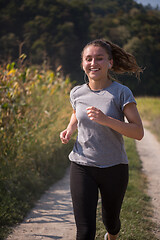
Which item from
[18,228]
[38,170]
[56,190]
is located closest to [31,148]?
[38,170]

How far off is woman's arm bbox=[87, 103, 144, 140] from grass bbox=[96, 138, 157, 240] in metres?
1.37

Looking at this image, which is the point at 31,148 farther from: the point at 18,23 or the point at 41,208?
the point at 18,23

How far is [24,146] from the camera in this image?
4375mm

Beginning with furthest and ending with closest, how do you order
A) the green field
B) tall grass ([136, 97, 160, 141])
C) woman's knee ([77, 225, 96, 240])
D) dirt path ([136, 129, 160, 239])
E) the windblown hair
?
tall grass ([136, 97, 160, 141])
dirt path ([136, 129, 160, 239])
the green field
the windblown hair
woman's knee ([77, 225, 96, 240])

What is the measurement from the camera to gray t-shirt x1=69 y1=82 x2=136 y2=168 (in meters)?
1.95

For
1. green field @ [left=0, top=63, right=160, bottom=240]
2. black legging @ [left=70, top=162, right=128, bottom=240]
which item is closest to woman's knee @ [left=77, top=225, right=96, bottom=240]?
black legging @ [left=70, top=162, right=128, bottom=240]

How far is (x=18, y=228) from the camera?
10.2ft

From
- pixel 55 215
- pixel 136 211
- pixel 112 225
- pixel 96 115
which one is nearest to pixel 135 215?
pixel 136 211

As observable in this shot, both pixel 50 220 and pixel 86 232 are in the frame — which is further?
pixel 50 220

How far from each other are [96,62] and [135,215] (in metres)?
2.05

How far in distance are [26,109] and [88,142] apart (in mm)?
2997

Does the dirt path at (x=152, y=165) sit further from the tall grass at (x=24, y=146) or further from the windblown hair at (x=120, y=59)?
the windblown hair at (x=120, y=59)

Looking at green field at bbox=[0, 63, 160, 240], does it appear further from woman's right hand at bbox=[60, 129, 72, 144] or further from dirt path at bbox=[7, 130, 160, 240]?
woman's right hand at bbox=[60, 129, 72, 144]

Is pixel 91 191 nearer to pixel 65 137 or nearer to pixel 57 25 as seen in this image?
pixel 65 137
